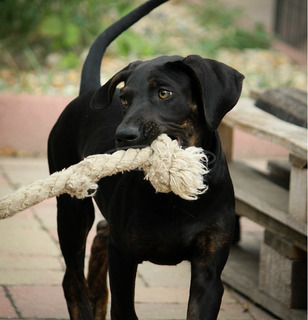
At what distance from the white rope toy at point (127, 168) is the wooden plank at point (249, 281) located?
1.58m

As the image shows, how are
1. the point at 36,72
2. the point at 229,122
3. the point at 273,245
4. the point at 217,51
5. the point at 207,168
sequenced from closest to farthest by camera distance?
1. the point at 207,168
2. the point at 273,245
3. the point at 229,122
4. the point at 36,72
5. the point at 217,51

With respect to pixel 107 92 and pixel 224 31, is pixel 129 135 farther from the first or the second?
pixel 224 31

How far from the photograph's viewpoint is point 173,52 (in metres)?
9.02

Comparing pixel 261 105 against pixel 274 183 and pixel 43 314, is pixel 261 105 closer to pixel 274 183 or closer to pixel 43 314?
pixel 274 183

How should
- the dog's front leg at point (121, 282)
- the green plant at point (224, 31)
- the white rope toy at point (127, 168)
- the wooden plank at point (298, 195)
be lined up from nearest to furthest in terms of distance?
the white rope toy at point (127, 168), the dog's front leg at point (121, 282), the wooden plank at point (298, 195), the green plant at point (224, 31)

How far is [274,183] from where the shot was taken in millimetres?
5242

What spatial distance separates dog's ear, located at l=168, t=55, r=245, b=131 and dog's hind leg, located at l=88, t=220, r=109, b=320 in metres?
1.32

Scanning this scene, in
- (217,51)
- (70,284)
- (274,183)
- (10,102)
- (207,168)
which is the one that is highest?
(207,168)

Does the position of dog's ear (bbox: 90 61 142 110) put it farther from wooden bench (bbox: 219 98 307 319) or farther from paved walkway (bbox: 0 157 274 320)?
paved walkway (bbox: 0 157 274 320)

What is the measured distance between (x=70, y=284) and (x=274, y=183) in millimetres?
Answer: 1752

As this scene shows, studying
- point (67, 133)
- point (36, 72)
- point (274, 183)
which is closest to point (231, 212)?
point (67, 133)

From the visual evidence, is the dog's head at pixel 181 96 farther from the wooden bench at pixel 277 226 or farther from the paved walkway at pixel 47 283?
the paved walkway at pixel 47 283

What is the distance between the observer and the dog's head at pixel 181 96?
3.06m

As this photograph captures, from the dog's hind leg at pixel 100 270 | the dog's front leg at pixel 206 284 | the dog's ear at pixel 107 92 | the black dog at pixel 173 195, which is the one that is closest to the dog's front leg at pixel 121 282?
the black dog at pixel 173 195
